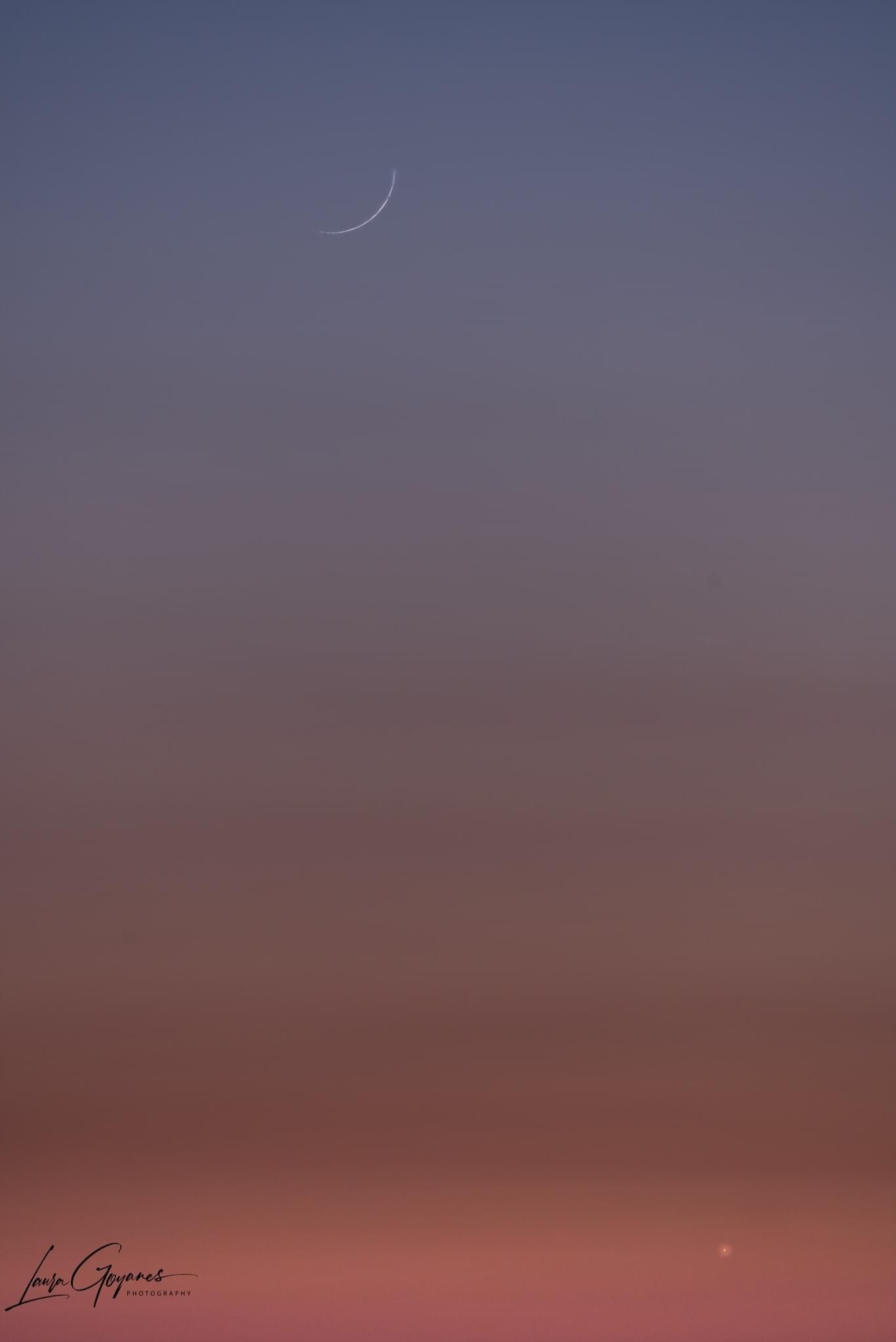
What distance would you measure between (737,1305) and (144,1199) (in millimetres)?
1052

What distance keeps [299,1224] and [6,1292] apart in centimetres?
51

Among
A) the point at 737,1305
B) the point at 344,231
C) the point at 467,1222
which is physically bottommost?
the point at 737,1305

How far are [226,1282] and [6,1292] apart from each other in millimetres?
380

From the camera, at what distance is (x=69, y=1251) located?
204 cm

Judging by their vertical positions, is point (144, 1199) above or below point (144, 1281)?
above

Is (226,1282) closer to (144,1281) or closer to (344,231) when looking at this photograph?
(144,1281)

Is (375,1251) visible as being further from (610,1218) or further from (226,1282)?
(610,1218)

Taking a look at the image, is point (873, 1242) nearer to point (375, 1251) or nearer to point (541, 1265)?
point (541, 1265)

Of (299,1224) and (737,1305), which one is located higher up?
(299,1224)

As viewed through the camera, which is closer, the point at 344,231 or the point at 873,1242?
the point at 873,1242

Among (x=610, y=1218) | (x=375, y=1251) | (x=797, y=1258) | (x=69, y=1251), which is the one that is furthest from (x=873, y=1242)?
(x=69, y=1251)

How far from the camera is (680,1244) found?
2.04 meters

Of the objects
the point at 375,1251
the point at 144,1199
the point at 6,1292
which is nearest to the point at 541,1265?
the point at 375,1251

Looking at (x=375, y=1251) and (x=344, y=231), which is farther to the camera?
(x=344, y=231)
